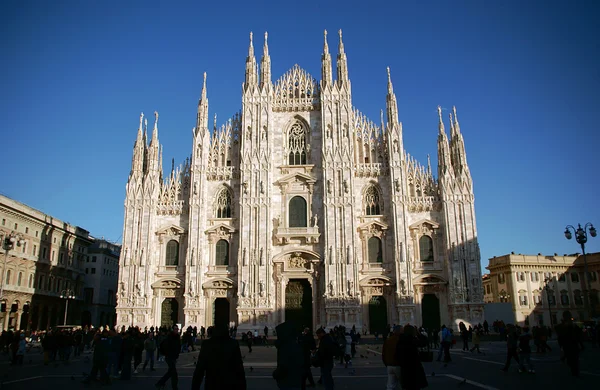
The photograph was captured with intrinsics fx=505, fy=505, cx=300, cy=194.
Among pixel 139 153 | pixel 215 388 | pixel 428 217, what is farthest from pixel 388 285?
pixel 215 388

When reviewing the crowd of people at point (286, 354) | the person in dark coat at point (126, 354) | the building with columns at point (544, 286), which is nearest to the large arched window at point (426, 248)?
the crowd of people at point (286, 354)

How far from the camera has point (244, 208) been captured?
38.8 m

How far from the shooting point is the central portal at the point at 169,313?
1527 inches

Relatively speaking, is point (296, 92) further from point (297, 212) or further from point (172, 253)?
point (172, 253)

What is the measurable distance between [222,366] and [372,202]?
3475 centimetres

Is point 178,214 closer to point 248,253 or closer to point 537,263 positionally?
point 248,253

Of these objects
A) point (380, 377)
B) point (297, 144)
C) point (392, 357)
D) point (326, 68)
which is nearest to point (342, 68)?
point (326, 68)

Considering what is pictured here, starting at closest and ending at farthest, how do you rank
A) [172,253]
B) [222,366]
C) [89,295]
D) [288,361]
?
[222,366] < [288,361] < [172,253] < [89,295]

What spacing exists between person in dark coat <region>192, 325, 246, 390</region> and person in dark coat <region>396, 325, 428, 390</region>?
354 cm

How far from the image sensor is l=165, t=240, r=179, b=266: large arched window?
3953cm

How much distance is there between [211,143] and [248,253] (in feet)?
32.6

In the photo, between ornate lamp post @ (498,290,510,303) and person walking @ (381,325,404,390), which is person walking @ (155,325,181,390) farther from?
ornate lamp post @ (498,290,510,303)

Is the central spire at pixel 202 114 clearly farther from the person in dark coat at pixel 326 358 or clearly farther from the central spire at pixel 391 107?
the person in dark coat at pixel 326 358

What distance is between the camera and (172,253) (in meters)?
39.7
